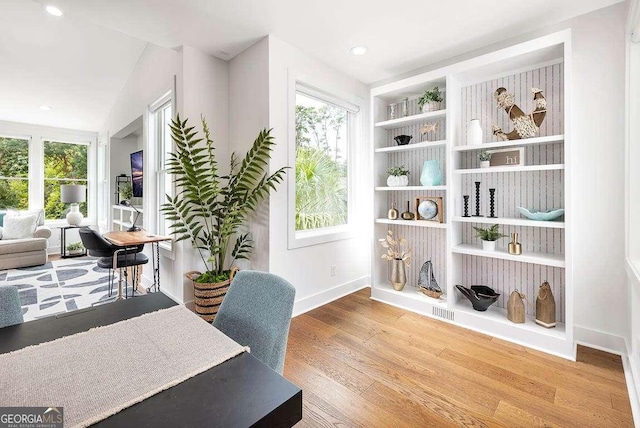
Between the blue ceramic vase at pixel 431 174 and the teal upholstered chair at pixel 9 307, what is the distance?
3.01 meters

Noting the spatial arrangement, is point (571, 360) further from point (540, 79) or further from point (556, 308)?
point (540, 79)

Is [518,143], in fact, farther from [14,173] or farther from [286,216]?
[14,173]

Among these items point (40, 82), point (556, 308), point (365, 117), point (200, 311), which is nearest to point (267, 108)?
point (365, 117)

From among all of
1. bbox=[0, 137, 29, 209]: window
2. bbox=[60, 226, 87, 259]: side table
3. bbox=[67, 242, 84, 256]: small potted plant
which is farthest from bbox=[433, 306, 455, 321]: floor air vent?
bbox=[0, 137, 29, 209]: window

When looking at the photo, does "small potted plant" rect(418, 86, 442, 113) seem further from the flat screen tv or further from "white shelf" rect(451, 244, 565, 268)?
the flat screen tv

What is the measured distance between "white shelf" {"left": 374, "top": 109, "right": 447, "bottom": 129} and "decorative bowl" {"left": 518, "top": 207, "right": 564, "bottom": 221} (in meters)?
1.12

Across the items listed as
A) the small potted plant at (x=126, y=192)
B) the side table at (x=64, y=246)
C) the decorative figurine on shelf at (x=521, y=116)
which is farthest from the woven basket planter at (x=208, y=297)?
the side table at (x=64, y=246)

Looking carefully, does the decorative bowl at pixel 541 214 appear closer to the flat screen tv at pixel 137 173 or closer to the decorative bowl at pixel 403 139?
the decorative bowl at pixel 403 139

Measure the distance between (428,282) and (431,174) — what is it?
44.6 inches

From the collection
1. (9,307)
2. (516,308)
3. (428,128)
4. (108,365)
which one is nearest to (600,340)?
(516,308)

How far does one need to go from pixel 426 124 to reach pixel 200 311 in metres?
2.96

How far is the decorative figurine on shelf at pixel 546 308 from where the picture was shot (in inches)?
90.3

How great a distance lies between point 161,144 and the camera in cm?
368

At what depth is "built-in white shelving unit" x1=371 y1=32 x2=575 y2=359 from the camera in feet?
7.37
